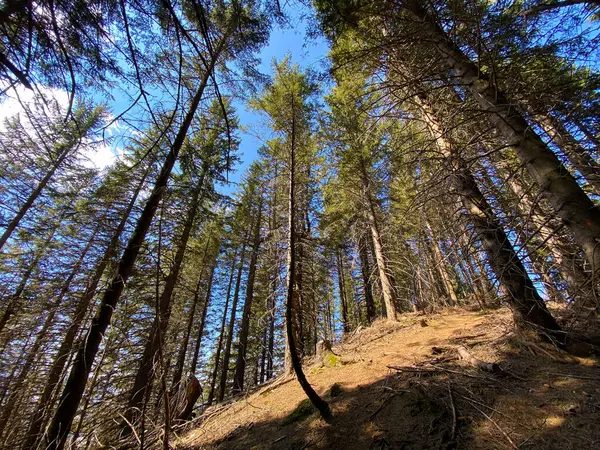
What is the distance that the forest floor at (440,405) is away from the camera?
216 cm

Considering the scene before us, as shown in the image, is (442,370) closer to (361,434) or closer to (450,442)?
(450,442)

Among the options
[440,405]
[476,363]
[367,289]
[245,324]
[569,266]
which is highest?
[367,289]

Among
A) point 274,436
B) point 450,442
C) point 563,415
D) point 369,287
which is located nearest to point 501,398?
point 563,415

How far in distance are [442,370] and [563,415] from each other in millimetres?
1295

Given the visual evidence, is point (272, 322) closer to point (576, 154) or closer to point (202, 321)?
point (202, 321)

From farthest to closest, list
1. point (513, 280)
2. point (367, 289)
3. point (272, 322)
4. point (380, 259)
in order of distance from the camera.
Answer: point (367, 289) < point (272, 322) < point (380, 259) < point (513, 280)

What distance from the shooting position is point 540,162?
2.15 meters

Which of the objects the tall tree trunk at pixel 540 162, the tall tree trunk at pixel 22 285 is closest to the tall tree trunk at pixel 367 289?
the tall tree trunk at pixel 540 162

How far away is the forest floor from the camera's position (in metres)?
2.16

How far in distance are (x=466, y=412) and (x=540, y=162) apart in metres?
2.61

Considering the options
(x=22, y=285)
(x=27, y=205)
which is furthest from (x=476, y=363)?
(x=27, y=205)

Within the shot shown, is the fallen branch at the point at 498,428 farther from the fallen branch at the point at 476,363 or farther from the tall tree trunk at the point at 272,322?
the tall tree trunk at the point at 272,322

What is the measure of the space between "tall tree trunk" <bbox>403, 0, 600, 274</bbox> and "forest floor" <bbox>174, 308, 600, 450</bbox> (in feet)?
5.00

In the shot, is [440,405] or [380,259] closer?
[440,405]
